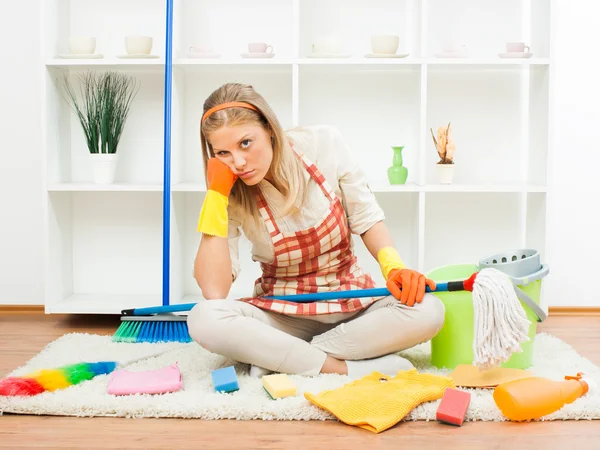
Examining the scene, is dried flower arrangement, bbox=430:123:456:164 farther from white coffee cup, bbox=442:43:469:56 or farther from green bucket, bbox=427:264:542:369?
green bucket, bbox=427:264:542:369

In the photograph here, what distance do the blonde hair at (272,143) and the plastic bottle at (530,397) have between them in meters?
0.66

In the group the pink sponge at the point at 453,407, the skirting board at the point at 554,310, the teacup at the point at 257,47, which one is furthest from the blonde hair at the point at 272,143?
the skirting board at the point at 554,310

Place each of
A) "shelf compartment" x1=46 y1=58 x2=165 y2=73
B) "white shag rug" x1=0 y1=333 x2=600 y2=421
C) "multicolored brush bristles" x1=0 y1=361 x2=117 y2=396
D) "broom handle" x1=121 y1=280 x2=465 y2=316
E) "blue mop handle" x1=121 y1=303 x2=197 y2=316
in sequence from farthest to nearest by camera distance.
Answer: "shelf compartment" x1=46 y1=58 x2=165 y2=73
"blue mop handle" x1=121 y1=303 x2=197 y2=316
"broom handle" x1=121 y1=280 x2=465 y2=316
"multicolored brush bristles" x1=0 y1=361 x2=117 y2=396
"white shag rug" x1=0 y1=333 x2=600 y2=421

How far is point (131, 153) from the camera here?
9.31 feet

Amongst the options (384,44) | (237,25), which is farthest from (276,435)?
(237,25)

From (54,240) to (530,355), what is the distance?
1.57 metres

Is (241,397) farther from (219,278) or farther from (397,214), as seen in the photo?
(397,214)

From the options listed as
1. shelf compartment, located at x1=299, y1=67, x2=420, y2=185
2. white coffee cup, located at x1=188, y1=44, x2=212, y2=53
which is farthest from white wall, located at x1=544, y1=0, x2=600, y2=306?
white coffee cup, located at x1=188, y1=44, x2=212, y2=53

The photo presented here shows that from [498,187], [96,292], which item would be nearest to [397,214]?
[498,187]

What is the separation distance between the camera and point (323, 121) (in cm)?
281

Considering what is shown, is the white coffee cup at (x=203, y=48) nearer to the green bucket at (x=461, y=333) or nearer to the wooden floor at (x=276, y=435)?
the green bucket at (x=461, y=333)

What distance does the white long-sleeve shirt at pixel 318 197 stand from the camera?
1.97 m

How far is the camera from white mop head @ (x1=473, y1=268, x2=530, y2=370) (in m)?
1.70

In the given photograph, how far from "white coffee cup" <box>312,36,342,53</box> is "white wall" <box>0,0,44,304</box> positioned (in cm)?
95
